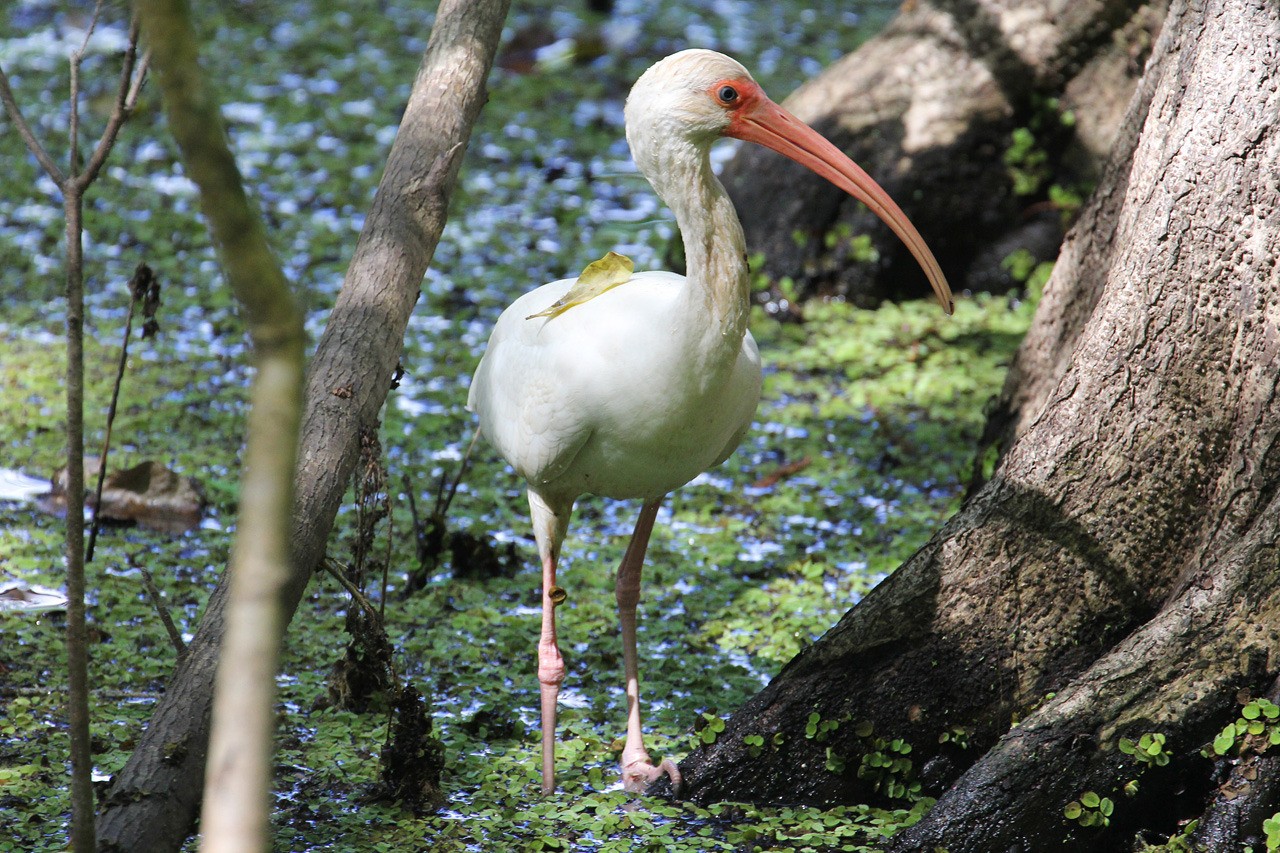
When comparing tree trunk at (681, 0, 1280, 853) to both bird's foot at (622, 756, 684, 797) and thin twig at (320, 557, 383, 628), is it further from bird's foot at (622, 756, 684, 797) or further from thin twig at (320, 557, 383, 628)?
thin twig at (320, 557, 383, 628)

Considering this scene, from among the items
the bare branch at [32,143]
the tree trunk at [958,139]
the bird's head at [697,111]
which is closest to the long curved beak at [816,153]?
the bird's head at [697,111]

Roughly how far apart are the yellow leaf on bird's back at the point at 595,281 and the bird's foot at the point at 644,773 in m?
1.21

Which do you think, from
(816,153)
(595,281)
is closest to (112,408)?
(595,281)

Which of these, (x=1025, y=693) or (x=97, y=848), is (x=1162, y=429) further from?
(x=97, y=848)

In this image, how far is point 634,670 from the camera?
3.92 m

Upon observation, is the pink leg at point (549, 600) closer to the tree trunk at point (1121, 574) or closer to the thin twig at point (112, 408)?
the tree trunk at point (1121, 574)

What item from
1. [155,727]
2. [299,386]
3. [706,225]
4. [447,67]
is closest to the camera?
[299,386]

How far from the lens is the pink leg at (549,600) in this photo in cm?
377

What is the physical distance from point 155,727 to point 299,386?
4.14ft

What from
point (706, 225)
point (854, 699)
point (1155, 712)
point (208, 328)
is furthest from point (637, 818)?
point (208, 328)

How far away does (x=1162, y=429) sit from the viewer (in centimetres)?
331

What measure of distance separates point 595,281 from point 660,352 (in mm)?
494

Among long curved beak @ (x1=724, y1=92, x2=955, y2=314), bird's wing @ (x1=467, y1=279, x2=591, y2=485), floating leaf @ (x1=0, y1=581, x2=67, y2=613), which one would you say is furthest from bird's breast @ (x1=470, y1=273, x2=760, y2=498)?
floating leaf @ (x1=0, y1=581, x2=67, y2=613)

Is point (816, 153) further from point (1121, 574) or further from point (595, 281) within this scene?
point (1121, 574)
